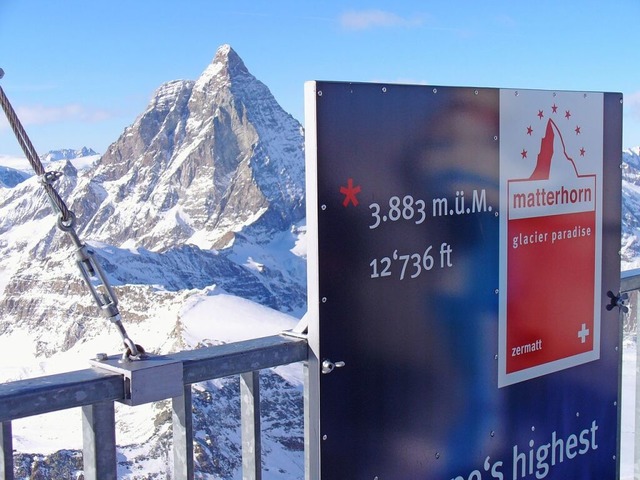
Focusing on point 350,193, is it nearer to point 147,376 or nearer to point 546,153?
point 147,376

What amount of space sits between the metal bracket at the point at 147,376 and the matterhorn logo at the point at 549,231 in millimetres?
1425

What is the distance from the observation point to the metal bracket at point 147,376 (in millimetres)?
2180

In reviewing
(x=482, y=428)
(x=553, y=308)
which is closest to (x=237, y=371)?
(x=482, y=428)

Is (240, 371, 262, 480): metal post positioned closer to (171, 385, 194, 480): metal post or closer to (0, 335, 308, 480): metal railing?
(0, 335, 308, 480): metal railing

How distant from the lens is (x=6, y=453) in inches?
78.8

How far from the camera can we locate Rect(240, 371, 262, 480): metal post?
261cm

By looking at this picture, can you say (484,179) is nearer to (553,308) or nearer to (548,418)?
(553,308)

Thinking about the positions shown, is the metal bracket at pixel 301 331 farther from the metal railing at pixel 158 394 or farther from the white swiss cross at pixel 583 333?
the white swiss cross at pixel 583 333

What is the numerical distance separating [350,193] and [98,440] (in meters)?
1.02

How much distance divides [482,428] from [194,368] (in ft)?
4.28

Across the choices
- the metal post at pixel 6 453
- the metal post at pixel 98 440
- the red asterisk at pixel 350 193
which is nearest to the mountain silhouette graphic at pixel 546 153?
the red asterisk at pixel 350 193

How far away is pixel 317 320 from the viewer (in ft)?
8.39

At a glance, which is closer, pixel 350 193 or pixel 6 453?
pixel 6 453

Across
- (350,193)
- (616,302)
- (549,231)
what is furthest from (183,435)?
(616,302)
